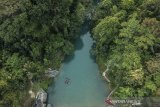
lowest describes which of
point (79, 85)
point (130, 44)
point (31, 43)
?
point (79, 85)

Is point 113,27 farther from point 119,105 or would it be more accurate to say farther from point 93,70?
point 119,105

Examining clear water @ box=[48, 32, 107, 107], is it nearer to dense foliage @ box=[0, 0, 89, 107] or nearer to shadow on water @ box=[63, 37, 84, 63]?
shadow on water @ box=[63, 37, 84, 63]

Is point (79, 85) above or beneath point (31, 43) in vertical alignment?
beneath

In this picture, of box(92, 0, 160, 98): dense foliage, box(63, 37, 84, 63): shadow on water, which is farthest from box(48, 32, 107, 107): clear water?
box(92, 0, 160, 98): dense foliage

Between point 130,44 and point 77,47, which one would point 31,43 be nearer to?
point 77,47

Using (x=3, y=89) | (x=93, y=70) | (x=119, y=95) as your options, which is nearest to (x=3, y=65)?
(x=3, y=89)

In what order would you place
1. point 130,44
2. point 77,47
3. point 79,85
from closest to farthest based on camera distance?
1. point 130,44
2. point 79,85
3. point 77,47

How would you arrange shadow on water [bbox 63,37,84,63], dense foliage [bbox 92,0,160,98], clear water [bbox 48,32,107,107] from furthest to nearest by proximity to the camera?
shadow on water [bbox 63,37,84,63], clear water [bbox 48,32,107,107], dense foliage [bbox 92,0,160,98]

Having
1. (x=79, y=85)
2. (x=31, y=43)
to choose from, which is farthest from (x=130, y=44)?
(x=31, y=43)
